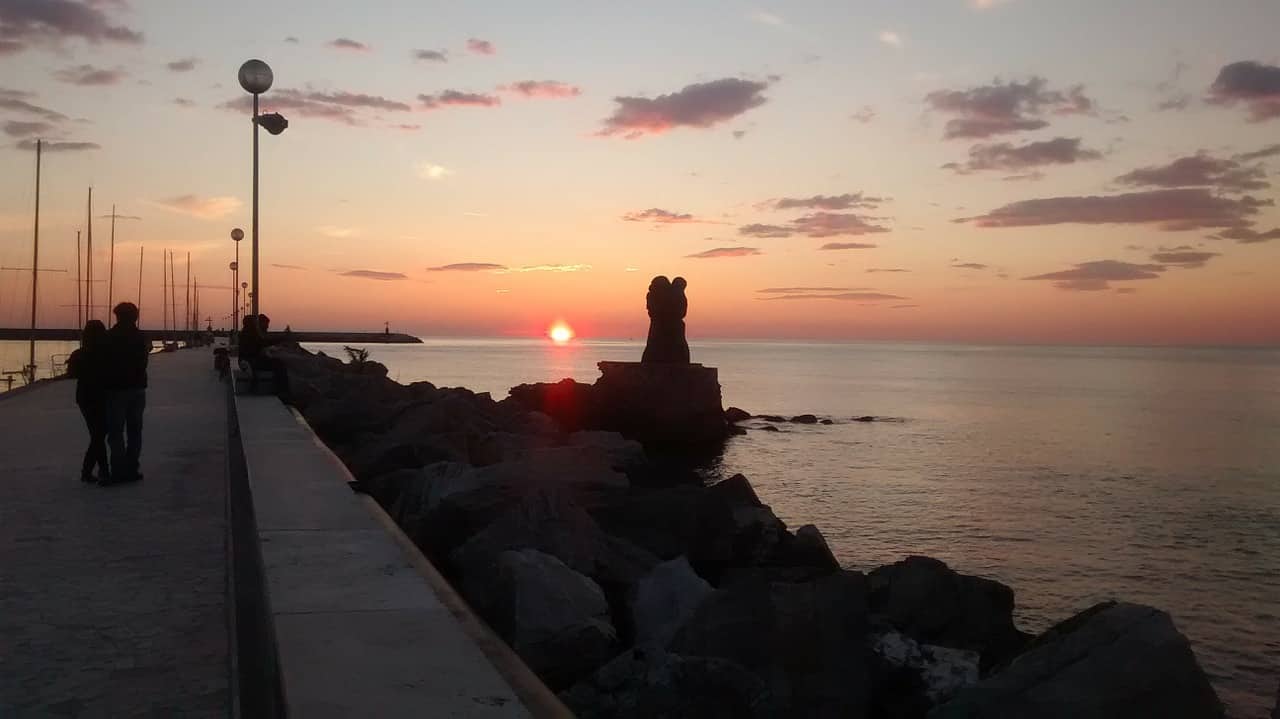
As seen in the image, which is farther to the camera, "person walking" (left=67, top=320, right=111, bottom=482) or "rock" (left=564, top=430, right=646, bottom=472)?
"rock" (left=564, top=430, right=646, bottom=472)

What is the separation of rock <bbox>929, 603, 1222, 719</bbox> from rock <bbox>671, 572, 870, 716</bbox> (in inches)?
33.0

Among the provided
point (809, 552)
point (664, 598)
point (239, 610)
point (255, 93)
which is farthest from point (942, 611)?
point (255, 93)

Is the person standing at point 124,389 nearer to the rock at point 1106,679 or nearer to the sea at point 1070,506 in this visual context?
the rock at point 1106,679

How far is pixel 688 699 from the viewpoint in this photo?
5.46 metres

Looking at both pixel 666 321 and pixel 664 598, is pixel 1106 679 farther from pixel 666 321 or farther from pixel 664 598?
pixel 666 321

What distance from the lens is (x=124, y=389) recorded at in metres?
9.66

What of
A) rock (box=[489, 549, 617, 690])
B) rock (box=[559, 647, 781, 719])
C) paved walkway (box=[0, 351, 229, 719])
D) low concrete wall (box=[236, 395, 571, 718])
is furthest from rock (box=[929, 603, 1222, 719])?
paved walkway (box=[0, 351, 229, 719])

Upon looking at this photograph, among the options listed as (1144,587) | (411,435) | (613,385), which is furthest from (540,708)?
(613,385)

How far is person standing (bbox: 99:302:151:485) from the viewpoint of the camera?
9664 mm

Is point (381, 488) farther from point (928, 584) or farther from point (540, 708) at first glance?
point (540, 708)

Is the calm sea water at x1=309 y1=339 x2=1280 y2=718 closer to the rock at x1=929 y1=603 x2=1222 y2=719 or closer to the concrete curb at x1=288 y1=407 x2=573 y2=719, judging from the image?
the rock at x1=929 y1=603 x2=1222 y2=719

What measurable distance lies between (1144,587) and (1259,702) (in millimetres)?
5448

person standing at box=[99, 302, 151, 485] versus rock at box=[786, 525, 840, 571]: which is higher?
person standing at box=[99, 302, 151, 485]

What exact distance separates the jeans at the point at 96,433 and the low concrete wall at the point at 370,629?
12.2ft
